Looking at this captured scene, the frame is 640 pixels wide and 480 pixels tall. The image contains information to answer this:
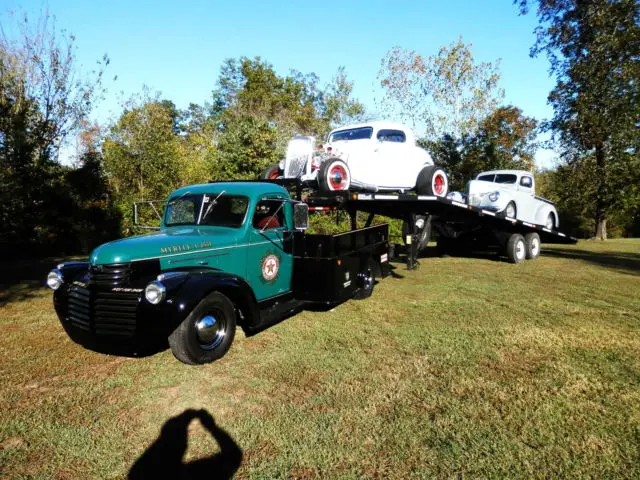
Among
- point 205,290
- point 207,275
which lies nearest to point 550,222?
point 207,275

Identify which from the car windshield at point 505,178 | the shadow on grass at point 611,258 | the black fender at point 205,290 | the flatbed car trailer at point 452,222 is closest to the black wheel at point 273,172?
the flatbed car trailer at point 452,222

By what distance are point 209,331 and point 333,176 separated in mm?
3484

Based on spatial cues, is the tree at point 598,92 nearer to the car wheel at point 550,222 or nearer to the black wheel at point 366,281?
the car wheel at point 550,222

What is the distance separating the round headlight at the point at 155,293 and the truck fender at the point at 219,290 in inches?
4.6

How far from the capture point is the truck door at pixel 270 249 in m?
4.94

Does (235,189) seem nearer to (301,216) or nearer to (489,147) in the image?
(301,216)

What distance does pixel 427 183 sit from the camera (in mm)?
8141

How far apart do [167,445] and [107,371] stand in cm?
164

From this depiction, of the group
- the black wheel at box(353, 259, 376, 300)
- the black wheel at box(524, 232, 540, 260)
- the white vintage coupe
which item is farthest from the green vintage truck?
the black wheel at box(524, 232, 540, 260)

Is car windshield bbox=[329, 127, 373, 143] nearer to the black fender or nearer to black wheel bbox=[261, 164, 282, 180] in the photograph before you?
black wheel bbox=[261, 164, 282, 180]

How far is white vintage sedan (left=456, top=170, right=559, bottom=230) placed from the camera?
11.0m

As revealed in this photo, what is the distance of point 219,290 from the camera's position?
416cm

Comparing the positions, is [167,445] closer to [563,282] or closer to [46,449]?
[46,449]

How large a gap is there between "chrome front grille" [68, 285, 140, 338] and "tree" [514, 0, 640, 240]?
20721mm
